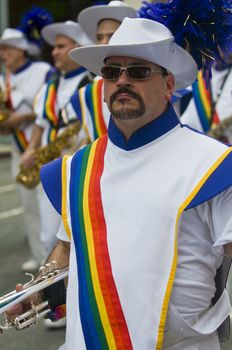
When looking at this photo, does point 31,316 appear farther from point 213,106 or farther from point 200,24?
point 213,106

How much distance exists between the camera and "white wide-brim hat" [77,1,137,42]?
4047 mm

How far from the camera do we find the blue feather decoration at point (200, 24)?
2461mm

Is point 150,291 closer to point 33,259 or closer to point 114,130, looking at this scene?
point 114,130

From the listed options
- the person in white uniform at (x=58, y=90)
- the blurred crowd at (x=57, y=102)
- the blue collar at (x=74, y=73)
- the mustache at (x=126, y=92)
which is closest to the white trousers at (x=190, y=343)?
the mustache at (x=126, y=92)

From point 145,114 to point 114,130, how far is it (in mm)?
143

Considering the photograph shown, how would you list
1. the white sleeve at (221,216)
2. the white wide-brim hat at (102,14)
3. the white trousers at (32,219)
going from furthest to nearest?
the white trousers at (32,219)
the white wide-brim hat at (102,14)
the white sleeve at (221,216)

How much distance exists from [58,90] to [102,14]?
3.55ft

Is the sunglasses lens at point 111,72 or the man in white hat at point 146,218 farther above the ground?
the sunglasses lens at point 111,72

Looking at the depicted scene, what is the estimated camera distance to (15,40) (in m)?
6.13

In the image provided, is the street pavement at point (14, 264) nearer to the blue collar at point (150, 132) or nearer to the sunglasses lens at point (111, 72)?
the blue collar at point (150, 132)

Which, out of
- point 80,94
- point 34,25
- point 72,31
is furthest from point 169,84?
point 34,25

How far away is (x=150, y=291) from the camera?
7.06 ft

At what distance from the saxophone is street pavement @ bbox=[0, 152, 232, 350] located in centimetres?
80

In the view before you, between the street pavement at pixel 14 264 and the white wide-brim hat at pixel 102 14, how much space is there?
79.7 inches
